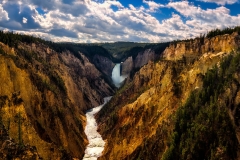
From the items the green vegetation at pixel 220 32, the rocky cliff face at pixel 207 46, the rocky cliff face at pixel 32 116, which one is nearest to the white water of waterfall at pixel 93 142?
the rocky cliff face at pixel 32 116

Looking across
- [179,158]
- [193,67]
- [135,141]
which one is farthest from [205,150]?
[193,67]

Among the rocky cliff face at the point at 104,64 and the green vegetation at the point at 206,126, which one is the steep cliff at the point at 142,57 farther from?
the green vegetation at the point at 206,126

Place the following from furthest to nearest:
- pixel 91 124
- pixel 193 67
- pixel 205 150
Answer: pixel 91 124
pixel 193 67
pixel 205 150

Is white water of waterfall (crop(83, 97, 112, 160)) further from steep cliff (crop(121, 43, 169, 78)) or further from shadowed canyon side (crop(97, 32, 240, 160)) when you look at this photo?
steep cliff (crop(121, 43, 169, 78))

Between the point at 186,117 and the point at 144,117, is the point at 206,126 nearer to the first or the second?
the point at 186,117

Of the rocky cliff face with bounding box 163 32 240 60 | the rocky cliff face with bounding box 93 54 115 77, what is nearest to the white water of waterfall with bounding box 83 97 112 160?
the rocky cliff face with bounding box 163 32 240 60

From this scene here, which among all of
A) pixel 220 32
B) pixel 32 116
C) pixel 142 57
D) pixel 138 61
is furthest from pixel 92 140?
pixel 138 61

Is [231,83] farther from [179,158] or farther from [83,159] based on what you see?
[83,159]
